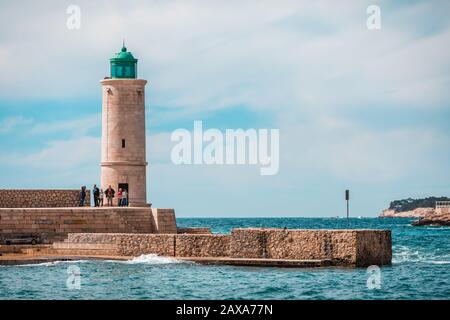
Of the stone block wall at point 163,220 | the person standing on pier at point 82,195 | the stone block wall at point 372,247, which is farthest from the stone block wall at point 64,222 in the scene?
the stone block wall at point 372,247

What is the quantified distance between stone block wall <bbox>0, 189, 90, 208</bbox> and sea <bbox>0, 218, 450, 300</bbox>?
869 cm

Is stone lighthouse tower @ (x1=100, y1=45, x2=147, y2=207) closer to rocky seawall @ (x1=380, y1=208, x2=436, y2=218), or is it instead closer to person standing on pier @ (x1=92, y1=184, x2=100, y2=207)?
person standing on pier @ (x1=92, y1=184, x2=100, y2=207)

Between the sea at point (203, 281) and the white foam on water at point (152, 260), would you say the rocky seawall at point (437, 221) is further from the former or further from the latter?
the white foam on water at point (152, 260)

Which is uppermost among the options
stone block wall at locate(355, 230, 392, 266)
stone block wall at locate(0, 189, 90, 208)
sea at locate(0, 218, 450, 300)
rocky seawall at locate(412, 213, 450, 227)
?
stone block wall at locate(0, 189, 90, 208)

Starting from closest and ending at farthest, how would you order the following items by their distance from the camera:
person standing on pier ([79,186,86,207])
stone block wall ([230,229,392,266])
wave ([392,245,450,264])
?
stone block wall ([230,229,392,266])
wave ([392,245,450,264])
person standing on pier ([79,186,86,207])

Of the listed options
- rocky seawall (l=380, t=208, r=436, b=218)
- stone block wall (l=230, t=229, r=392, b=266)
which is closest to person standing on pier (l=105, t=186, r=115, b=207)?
stone block wall (l=230, t=229, r=392, b=266)

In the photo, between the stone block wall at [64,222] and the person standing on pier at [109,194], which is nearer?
the stone block wall at [64,222]

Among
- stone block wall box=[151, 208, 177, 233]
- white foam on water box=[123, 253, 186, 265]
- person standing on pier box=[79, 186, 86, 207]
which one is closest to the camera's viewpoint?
white foam on water box=[123, 253, 186, 265]

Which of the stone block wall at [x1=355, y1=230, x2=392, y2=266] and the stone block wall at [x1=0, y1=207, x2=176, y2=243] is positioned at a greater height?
the stone block wall at [x1=0, y1=207, x2=176, y2=243]

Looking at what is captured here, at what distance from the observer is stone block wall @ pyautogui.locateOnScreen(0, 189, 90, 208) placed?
39.3 meters

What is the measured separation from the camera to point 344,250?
29.6 metres

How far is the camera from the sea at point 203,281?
81.9 ft
